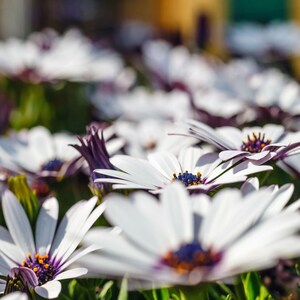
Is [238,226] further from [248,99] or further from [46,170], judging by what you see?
[248,99]

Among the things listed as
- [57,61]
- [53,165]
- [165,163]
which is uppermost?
[165,163]

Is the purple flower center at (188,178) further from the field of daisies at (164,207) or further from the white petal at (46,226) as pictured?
the white petal at (46,226)

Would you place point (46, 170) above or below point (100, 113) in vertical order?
above

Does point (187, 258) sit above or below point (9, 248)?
above

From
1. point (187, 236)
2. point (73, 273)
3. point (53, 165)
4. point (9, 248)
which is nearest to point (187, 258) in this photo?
point (187, 236)

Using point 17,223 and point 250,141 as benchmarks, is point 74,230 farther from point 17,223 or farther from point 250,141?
point 250,141

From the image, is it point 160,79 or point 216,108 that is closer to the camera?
point 216,108

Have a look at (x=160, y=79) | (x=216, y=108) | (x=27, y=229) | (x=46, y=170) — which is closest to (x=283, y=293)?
(x=27, y=229)

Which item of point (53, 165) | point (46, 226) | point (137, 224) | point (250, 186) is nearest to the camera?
point (137, 224)
